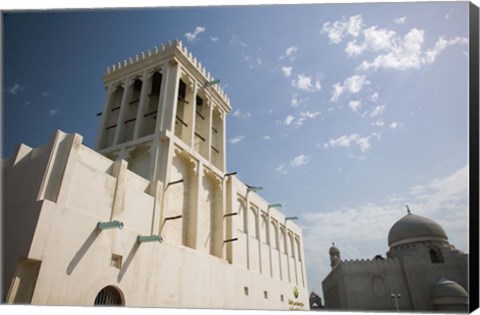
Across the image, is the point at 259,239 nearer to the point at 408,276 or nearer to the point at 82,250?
the point at 82,250

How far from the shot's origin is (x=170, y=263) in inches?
470

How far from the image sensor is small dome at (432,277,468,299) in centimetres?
3110

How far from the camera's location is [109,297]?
955cm

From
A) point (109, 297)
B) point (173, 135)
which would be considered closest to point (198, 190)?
point (173, 135)

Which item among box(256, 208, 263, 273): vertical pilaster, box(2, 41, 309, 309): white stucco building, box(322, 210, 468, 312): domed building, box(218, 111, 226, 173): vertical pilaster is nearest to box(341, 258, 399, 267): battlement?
box(322, 210, 468, 312): domed building

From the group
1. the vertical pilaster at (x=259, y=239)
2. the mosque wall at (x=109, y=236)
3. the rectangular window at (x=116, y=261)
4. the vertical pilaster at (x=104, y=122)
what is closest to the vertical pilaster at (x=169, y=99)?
the mosque wall at (x=109, y=236)

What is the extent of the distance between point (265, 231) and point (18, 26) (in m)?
18.6

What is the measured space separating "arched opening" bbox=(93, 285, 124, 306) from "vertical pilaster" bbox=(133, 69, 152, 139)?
8.44m

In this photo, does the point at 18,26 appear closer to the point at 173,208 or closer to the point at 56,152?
the point at 56,152

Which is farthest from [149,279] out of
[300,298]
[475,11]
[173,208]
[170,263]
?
[300,298]

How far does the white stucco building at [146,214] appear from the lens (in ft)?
27.6

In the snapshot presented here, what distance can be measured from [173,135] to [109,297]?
8041 millimetres

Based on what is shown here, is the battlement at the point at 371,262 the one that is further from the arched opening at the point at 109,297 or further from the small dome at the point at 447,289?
the arched opening at the point at 109,297

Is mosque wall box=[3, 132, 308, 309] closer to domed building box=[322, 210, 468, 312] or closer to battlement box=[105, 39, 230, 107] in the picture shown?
battlement box=[105, 39, 230, 107]
